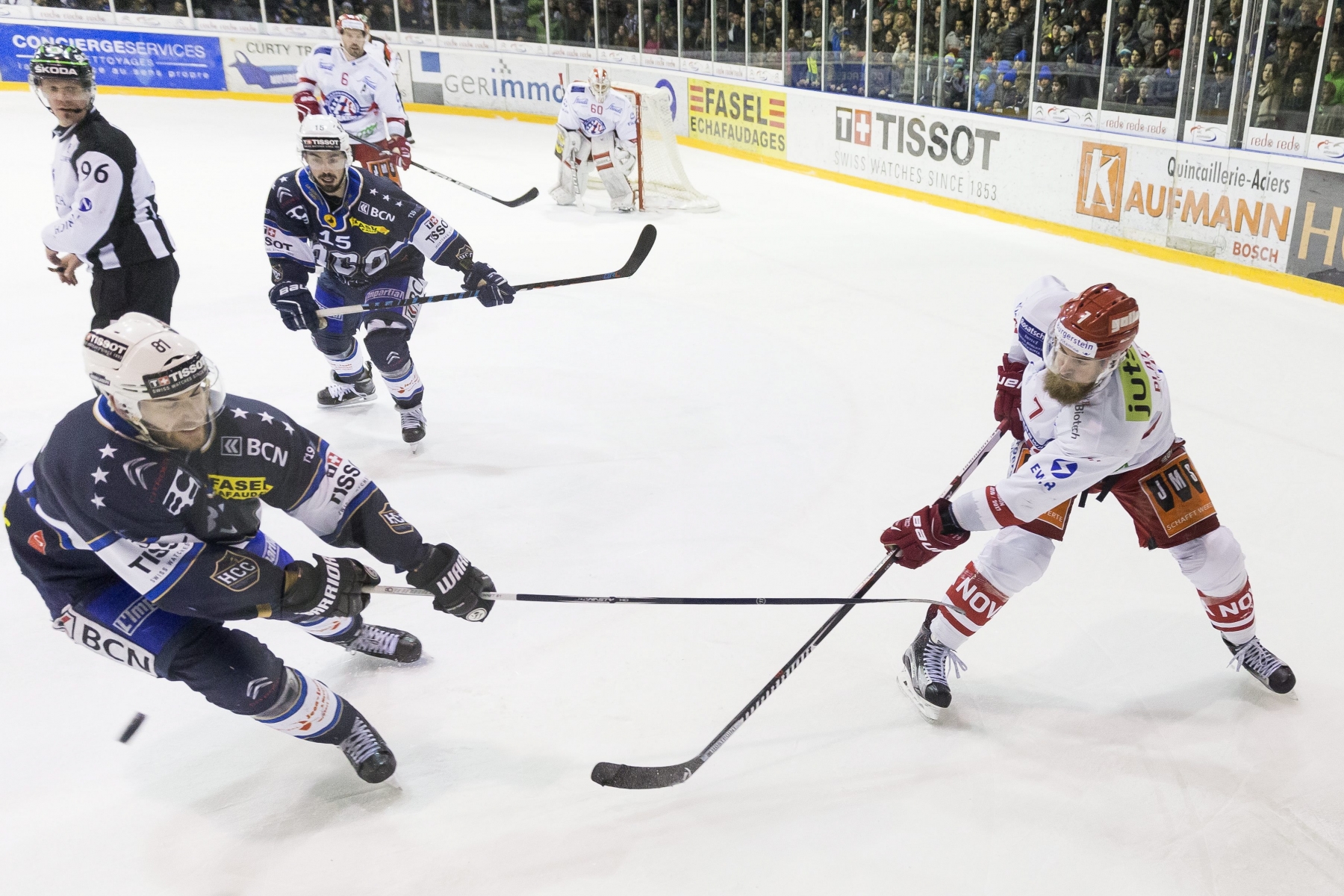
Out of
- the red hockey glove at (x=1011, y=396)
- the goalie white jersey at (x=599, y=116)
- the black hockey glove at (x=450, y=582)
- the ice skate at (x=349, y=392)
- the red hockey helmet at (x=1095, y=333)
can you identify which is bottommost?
the ice skate at (x=349, y=392)

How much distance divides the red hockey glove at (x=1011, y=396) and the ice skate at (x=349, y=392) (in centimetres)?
285

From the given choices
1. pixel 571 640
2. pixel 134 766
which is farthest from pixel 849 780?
pixel 134 766

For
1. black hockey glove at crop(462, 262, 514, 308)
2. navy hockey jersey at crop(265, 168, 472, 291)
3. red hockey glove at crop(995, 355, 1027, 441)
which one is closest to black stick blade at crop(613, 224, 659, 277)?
black hockey glove at crop(462, 262, 514, 308)

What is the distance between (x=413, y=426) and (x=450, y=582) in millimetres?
2084

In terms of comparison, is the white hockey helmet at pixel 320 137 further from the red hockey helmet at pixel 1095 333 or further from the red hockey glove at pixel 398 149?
the red hockey glove at pixel 398 149

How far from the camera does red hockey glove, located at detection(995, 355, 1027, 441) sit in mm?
2861

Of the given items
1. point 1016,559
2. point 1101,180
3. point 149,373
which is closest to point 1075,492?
point 1016,559

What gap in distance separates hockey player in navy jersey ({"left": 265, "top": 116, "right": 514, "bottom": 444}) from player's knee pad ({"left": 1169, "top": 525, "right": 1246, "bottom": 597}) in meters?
2.59

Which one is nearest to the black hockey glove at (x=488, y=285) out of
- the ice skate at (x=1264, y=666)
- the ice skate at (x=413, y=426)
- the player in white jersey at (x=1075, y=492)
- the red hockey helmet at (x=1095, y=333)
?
the ice skate at (x=413, y=426)

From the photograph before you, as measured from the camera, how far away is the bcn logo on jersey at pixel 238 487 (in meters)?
2.06

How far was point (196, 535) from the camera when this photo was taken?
80.0 inches

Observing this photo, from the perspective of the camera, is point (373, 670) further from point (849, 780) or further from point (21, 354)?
point (21, 354)

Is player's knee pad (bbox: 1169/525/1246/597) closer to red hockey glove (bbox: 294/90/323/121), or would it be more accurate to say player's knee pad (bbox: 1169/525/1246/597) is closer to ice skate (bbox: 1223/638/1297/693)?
ice skate (bbox: 1223/638/1297/693)

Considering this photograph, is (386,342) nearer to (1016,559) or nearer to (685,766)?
(685,766)
